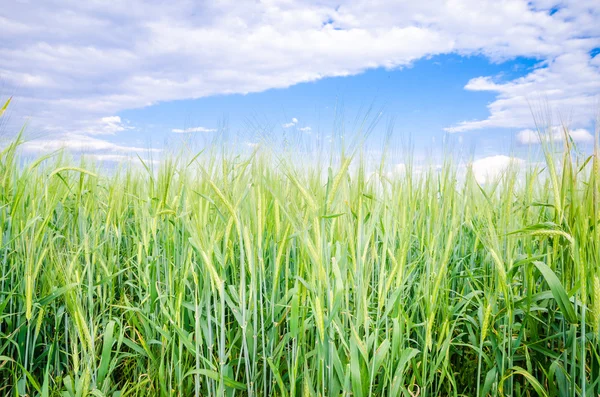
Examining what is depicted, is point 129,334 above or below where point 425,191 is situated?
below

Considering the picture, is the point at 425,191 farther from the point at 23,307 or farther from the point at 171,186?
the point at 23,307

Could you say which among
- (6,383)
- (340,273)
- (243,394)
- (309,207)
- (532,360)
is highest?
(309,207)

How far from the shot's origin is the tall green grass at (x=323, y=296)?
4.24ft

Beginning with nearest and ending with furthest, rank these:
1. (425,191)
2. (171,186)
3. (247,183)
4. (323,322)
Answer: (323,322) < (247,183) < (171,186) < (425,191)

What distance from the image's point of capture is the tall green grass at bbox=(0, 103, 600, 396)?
1293 millimetres

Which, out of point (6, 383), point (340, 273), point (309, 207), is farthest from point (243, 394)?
point (6, 383)

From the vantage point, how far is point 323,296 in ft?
4.19

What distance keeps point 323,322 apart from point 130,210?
1.97 m

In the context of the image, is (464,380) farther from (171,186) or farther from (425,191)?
(171,186)

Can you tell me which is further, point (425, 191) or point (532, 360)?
point (425, 191)

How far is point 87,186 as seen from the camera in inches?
90.4

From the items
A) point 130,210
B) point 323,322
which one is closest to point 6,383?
point 130,210

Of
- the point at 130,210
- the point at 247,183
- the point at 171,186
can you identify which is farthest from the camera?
the point at 130,210

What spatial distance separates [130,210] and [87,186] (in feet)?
1.77
